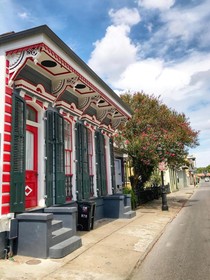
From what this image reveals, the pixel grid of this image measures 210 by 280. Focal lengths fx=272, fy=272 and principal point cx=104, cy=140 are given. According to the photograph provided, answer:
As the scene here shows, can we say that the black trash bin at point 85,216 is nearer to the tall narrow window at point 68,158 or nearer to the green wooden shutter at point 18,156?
the tall narrow window at point 68,158

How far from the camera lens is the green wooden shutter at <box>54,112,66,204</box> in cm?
848

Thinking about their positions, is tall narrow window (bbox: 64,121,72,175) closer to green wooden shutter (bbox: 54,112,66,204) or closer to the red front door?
green wooden shutter (bbox: 54,112,66,204)

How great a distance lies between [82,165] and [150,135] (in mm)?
6354

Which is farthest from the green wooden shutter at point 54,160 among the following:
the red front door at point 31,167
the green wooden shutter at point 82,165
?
the green wooden shutter at point 82,165

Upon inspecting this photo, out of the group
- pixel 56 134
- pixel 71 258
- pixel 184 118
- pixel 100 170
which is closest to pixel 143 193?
pixel 184 118

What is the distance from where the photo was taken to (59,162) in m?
8.70

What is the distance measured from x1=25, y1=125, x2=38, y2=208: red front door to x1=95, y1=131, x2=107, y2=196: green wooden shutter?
14.7 ft

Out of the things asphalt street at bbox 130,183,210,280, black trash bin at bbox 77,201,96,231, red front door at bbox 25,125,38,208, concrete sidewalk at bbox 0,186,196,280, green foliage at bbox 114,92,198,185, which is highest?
green foliage at bbox 114,92,198,185

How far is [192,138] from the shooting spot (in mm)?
20797

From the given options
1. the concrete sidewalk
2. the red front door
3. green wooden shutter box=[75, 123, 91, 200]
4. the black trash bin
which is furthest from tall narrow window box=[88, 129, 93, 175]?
the red front door

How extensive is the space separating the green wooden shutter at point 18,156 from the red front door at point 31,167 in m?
0.67

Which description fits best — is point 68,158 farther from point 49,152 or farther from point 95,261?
point 95,261

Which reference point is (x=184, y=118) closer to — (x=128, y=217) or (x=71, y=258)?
(x=128, y=217)

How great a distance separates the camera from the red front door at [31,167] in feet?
24.9
